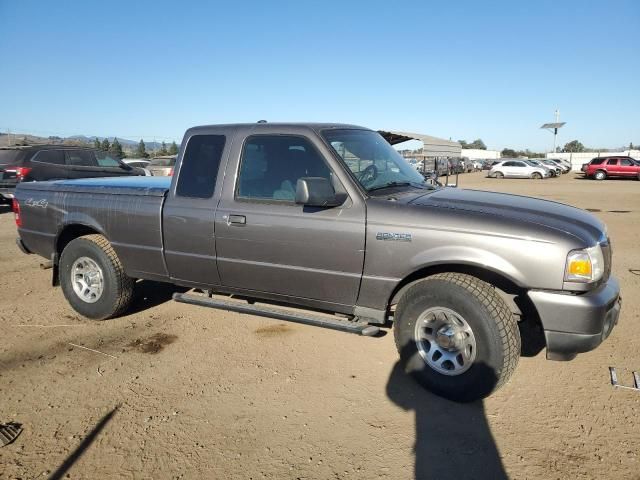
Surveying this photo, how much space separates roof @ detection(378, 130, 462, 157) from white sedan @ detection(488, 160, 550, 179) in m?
29.7

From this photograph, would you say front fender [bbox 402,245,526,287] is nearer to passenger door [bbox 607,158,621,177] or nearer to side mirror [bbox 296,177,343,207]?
side mirror [bbox 296,177,343,207]

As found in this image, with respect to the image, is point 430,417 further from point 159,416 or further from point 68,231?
point 68,231

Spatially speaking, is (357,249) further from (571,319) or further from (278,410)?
(571,319)

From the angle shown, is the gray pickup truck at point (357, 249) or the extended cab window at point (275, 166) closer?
the gray pickup truck at point (357, 249)

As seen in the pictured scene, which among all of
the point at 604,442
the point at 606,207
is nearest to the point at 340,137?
the point at 604,442

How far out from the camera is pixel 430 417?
3111 mm

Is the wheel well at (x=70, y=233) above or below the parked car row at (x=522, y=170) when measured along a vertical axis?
above

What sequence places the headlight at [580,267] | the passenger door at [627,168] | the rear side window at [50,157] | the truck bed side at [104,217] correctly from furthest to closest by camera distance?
the passenger door at [627,168] < the rear side window at [50,157] < the truck bed side at [104,217] < the headlight at [580,267]

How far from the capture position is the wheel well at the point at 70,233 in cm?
492

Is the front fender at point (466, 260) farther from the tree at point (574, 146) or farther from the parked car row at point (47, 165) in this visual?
the tree at point (574, 146)

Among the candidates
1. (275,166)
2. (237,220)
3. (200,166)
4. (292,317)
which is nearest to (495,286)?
(292,317)

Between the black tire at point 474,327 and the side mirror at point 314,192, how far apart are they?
90cm

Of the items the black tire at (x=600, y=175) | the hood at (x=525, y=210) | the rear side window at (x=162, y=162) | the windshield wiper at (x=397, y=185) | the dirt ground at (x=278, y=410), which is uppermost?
the rear side window at (x=162, y=162)

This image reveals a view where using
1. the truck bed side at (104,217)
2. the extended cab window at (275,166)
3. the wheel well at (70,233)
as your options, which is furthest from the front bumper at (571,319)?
the wheel well at (70,233)
